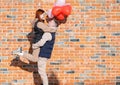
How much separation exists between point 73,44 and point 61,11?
813 millimetres

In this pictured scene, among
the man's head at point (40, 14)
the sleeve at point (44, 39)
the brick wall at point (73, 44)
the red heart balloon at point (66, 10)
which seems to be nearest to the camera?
the sleeve at point (44, 39)

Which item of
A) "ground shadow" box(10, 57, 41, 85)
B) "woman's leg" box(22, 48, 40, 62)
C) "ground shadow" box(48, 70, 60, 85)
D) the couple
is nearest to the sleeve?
the couple

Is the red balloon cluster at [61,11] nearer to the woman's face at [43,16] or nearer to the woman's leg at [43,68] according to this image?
the woman's face at [43,16]

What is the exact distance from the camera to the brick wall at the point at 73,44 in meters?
7.54

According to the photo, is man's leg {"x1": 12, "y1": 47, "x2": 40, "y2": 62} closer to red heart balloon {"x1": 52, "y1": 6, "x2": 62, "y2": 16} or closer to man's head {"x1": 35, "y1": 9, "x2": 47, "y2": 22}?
man's head {"x1": 35, "y1": 9, "x2": 47, "y2": 22}

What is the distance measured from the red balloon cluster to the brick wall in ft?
0.97

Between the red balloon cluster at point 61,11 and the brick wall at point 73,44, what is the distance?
30cm

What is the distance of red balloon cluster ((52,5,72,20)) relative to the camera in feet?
23.5

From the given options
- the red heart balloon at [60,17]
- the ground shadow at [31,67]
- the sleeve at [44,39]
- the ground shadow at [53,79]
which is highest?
the red heart balloon at [60,17]

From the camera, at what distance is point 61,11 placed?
7.21 m

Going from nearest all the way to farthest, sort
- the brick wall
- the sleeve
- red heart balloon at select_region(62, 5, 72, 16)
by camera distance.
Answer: the sleeve
red heart balloon at select_region(62, 5, 72, 16)
the brick wall

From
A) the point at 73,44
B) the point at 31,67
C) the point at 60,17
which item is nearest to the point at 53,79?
the point at 31,67

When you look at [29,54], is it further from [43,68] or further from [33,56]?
[43,68]

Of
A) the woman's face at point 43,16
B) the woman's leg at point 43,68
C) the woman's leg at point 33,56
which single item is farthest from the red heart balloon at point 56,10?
the woman's leg at point 43,68
